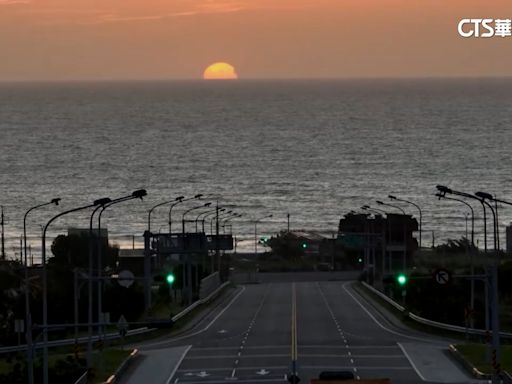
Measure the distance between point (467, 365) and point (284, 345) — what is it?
12.5 meters

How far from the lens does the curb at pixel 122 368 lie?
6800cm

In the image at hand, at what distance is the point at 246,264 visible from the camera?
18125cm

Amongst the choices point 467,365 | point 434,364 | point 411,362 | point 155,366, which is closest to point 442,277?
point 467,365

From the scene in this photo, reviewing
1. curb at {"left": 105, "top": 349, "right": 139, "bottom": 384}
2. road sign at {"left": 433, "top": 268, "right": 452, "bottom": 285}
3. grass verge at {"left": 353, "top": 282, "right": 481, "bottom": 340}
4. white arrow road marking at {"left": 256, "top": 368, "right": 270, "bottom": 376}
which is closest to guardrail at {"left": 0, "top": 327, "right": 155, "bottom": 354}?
curb at {"left": 105, "top": 349, "right": 139, "bottom": 384}

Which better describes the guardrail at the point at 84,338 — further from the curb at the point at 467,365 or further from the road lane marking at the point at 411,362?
the curb at the point at 467,365

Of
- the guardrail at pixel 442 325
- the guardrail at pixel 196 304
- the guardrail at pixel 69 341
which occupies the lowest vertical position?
the guardrail at pixel 69 341

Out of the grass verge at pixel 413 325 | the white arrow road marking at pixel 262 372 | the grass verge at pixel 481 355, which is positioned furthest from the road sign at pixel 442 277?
the grass verge at pixel 413 325

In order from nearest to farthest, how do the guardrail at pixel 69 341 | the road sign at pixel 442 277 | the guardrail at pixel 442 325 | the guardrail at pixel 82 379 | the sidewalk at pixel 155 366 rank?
the guardrail at pixel 82 379 < the road sign at pixel 442 277 < the sidewalk at pixel 155 366 < the guardrail at pixel 69 341 < the guardrail at pixel 442 325

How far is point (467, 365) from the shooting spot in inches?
2852

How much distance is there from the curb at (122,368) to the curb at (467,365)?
16309mm

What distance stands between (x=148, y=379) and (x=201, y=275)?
76.8 meters

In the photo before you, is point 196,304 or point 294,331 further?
point 196,304

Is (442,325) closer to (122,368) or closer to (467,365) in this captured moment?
(467,365)

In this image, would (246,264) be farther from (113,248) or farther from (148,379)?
(148,379)
